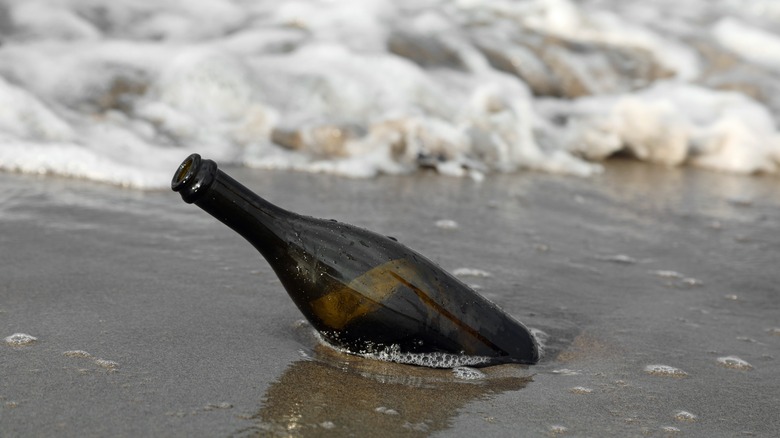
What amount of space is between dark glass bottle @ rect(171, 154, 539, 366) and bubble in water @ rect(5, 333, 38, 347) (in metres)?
0.63

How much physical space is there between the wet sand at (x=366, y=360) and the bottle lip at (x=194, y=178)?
1.58 ft

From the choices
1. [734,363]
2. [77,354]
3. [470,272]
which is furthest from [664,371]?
[77,354]

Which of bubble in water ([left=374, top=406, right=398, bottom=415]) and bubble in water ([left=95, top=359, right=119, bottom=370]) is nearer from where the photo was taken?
bubble in water ([left=374, top=406, right=398, bottom=415])

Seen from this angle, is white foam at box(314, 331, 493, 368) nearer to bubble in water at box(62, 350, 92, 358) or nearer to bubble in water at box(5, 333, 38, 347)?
bubble in water at box(62, 350, 92, 358)

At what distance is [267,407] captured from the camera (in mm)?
2332

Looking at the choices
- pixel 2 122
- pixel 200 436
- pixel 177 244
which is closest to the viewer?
pixel 200 436

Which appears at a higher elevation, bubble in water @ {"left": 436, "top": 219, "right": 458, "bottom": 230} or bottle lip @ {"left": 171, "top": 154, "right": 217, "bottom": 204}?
bottle lip @ {"left": 171, "top": 154, "right": 217, "bottom": 204}

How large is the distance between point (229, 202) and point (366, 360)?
1.96ft

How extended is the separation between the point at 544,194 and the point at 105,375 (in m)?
3.55

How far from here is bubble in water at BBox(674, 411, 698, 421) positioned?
2.54 metres

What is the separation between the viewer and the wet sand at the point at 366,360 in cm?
234

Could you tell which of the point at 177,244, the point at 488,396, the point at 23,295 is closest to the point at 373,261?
the point at 488,396

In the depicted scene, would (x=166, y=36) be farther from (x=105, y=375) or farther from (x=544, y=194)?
(x=105, y=375)

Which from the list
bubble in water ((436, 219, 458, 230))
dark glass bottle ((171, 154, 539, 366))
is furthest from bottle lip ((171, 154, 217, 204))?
bubble in water ((436, 219, 458, 230))
